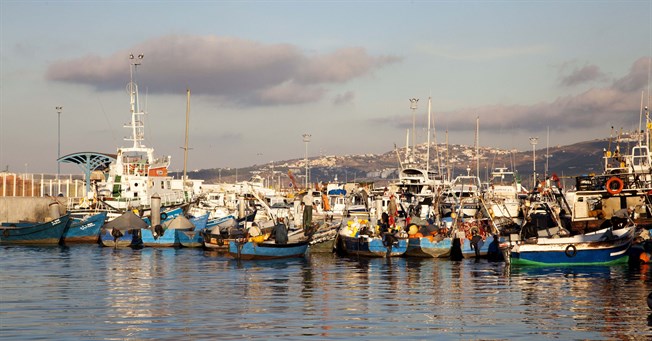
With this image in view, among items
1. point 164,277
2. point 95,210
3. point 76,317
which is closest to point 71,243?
point 95,210

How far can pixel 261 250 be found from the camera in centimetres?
5069

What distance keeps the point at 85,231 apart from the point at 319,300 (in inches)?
1676

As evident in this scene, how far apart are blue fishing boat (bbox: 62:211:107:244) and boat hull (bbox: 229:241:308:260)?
75.9 feet

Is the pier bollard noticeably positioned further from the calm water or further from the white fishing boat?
→ the white fishing boat

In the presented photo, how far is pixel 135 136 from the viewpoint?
284ft

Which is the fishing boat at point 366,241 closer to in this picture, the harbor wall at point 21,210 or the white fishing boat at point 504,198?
the white fishing boat at point 504,198

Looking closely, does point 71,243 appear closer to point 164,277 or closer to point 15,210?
point 15,210

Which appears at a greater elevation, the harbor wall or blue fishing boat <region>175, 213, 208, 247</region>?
the harbor wall

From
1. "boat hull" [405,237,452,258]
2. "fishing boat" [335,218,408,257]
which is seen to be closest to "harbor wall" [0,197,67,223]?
"fishing boat" [335,218,408,257]

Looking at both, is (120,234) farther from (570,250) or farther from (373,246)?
(570,250)

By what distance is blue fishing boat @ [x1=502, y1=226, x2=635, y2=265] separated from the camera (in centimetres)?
4500

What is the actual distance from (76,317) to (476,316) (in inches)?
494

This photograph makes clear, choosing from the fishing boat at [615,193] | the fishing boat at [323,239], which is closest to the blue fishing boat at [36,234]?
the fishing boat at [323,239]

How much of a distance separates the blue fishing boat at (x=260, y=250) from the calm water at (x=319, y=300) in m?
0.67
